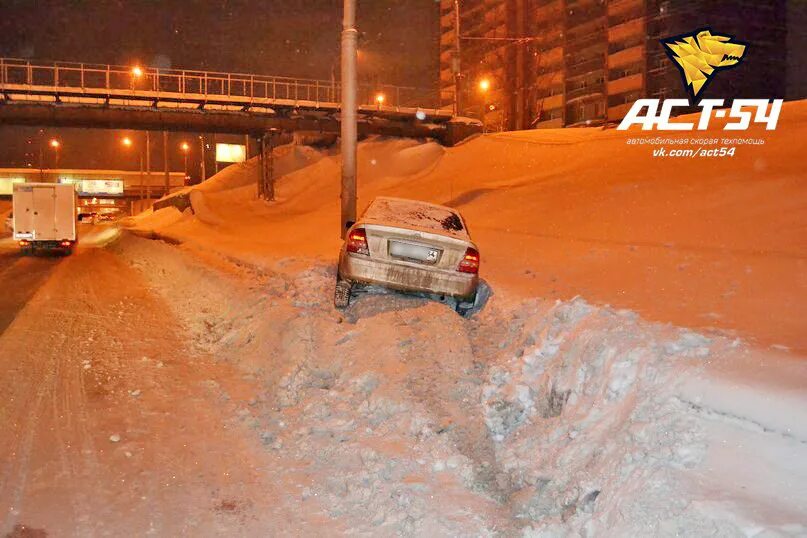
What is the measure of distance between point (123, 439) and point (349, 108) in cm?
967

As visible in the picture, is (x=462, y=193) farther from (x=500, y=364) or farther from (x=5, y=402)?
(x=5, y=402)

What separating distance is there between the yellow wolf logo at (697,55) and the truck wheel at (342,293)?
89.4 feet

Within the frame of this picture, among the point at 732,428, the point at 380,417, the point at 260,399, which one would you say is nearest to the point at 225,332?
the point at 260,399

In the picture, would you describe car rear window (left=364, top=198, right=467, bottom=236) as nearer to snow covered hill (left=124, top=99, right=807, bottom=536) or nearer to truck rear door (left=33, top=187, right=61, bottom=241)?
snow covered hill (left=124, top=99, right=807, bottom=536)

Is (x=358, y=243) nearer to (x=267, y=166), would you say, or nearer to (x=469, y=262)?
(x=469, y=262)

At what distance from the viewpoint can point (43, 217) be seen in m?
24.1

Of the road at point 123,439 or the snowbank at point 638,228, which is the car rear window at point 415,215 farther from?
the road at point 123,439

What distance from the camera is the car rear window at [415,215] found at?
28.9 ft

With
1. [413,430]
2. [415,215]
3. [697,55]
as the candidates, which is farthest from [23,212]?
A: [697,55]

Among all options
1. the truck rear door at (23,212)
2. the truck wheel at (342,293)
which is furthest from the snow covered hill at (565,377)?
the truck rear door at (23,212)

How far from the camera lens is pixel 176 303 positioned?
38.9ft

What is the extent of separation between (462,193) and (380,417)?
1704cm

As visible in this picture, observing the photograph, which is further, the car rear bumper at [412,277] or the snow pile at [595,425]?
the car rear bumper at [412,277]

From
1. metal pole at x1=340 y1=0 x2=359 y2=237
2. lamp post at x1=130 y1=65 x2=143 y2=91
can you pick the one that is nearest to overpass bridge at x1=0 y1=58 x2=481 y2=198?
lamp post at x1=130 y1=65 x2=143 y2=91
